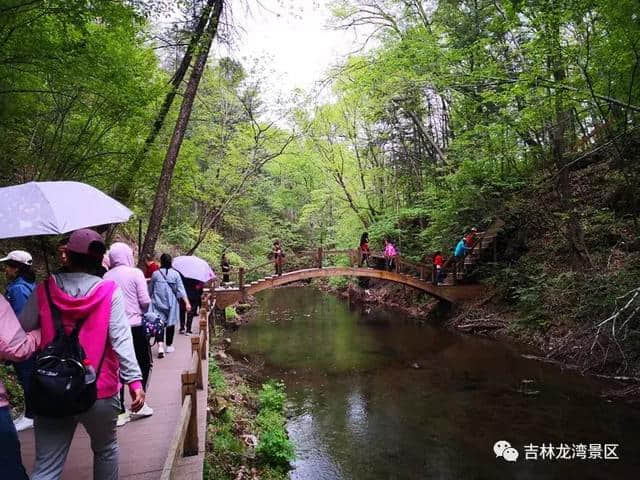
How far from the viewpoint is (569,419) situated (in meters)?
8.12

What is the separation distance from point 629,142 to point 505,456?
9.26m

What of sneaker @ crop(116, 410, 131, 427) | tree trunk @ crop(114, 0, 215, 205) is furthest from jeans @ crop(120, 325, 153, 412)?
tree trunk @ crop(114, 0, 215, 205)

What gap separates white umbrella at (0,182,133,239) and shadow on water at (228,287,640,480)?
5285 mm

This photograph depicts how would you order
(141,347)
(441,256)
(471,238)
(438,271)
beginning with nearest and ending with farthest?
1. (141,347)
2. (471,238)
3. (438,271)
4. (441,256)

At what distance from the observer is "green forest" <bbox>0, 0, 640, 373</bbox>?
738 centimetres

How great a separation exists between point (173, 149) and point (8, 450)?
7.11m

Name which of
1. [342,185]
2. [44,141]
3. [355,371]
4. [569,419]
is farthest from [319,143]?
[569,419]

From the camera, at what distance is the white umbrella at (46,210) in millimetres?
2504

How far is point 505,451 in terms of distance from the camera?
23.7 feet

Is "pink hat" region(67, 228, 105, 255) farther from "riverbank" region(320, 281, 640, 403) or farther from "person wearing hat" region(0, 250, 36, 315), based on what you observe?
"riverbank" region(320, 281, 640, 403)

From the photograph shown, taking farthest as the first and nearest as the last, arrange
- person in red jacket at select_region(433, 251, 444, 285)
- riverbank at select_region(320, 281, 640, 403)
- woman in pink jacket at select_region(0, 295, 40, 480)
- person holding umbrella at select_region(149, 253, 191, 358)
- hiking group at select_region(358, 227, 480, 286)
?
person in red jacket at select_region(433, 251, 444, 285) < hiking group at select_region(358, 227, 480, 286) < riverbank at select_region(320, 281, 640, 403) < person holding umbrella at select_region(149, 253, 191, 358) < woman in pink jacket at select_region(0, 295, 40, 480)

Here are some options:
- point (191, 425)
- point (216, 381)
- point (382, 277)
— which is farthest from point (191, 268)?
point (382, 277)

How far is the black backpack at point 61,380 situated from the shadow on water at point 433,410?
514 cm

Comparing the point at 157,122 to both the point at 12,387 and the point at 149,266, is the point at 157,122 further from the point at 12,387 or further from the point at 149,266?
the point at 12,387
